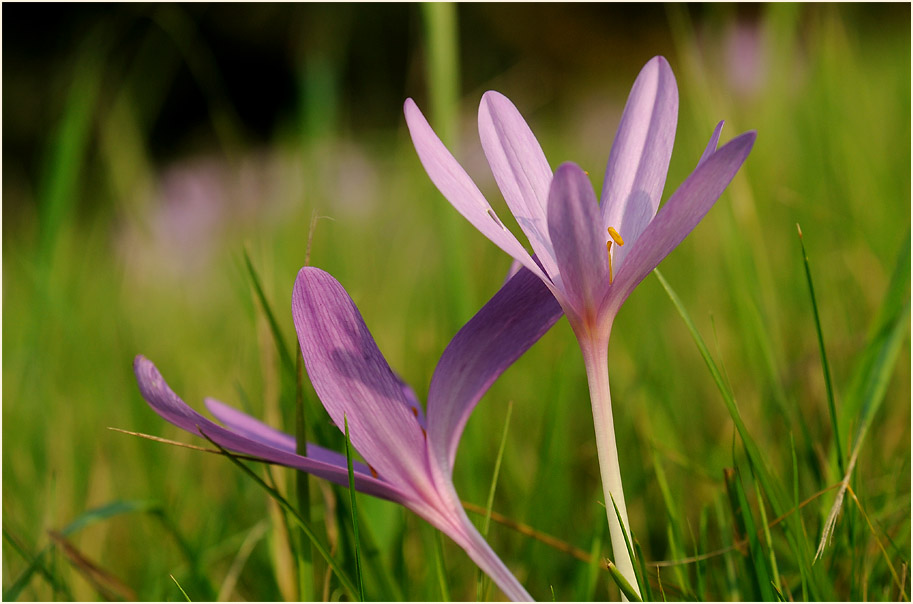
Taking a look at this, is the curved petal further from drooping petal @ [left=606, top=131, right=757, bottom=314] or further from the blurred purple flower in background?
the blurred purple flower in background

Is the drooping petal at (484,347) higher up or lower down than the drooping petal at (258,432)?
higher up

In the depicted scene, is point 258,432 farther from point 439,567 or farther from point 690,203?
point 690,203

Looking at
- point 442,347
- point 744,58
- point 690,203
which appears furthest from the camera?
point 744,58

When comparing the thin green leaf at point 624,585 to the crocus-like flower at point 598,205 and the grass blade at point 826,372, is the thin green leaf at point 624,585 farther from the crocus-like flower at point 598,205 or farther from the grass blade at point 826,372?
the grass blade at point 826,372

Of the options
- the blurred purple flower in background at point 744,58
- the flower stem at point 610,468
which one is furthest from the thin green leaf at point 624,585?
the blurred purple flower in background at point 744,58

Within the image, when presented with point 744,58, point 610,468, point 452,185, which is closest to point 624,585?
point 610,468

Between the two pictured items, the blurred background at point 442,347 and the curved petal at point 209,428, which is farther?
the blurred background at point 442,347

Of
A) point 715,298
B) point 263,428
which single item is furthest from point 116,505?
point 715,298
